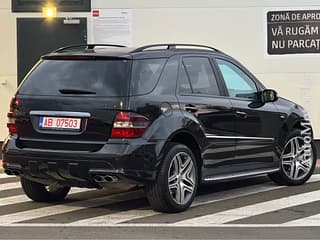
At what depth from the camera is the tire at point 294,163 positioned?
9250mm

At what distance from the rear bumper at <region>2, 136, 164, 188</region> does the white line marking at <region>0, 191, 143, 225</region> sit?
0.53 meters

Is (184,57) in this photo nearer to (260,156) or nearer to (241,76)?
(241,76)

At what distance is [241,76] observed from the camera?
341 inches

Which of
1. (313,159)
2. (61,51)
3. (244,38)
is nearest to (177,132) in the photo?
(61,51)

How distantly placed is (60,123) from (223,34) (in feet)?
20.9

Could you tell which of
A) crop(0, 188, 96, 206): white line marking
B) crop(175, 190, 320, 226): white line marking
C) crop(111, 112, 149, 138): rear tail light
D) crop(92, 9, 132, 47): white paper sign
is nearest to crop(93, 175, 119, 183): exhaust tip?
crop(111, 112, 149, 138): rear tail light

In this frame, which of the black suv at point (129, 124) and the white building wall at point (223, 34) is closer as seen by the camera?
the black suv at point (129, 124)

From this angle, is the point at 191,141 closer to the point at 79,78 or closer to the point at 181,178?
the point at 181,178

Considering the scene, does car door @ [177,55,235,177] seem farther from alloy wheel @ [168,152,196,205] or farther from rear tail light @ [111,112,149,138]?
rear tail light @ [111,112,149,138]

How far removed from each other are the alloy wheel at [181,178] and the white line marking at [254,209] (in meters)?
0.35

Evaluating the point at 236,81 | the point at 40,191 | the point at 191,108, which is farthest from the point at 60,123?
the point at 236,81

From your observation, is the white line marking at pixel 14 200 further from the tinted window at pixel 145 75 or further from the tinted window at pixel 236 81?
the tinted window at pixel 236 81

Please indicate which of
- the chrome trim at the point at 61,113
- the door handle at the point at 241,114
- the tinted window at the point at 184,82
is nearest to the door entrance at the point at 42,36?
the door handle at the point at 241,114

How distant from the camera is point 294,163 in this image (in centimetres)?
934
